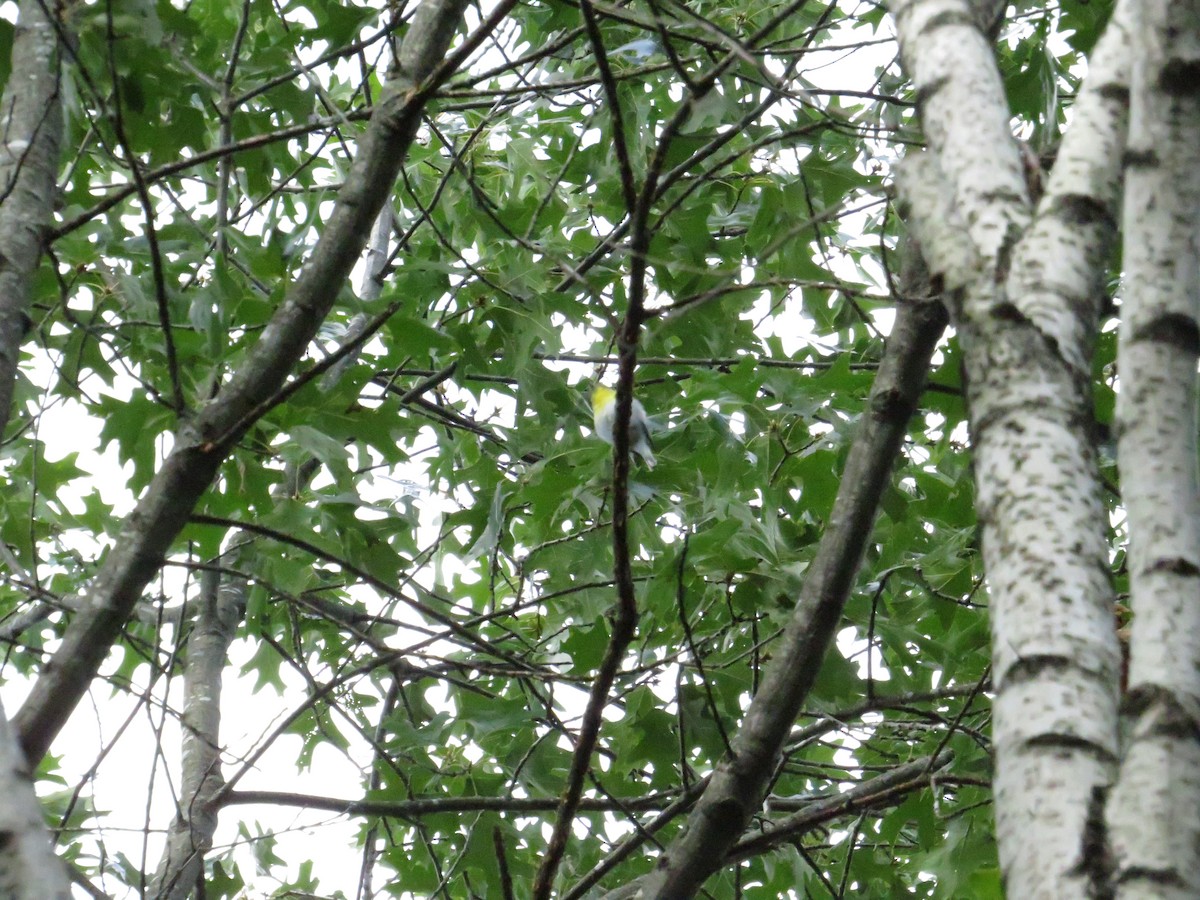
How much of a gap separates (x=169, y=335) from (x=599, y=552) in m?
1.40

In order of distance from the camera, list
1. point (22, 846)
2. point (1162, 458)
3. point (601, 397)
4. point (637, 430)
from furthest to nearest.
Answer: point (601, 397)
point (637, 430)
point (1162, 458)
point (22, 846)

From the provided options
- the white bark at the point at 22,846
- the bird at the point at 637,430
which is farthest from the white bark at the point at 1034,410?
the bird at the point at 637,430

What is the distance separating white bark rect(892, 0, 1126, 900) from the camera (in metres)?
0.83

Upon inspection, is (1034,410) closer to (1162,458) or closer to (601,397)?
(1162,458)

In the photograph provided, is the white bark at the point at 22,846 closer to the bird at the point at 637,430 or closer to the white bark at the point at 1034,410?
the white bark at the point at 1034,410

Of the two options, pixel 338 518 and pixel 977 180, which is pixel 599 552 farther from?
pixel 977 180

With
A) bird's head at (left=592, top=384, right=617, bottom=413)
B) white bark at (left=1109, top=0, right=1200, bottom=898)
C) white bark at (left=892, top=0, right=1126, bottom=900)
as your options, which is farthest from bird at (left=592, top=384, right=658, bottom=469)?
white bark at (left=1109, top=0, right=1200, bottom=898)

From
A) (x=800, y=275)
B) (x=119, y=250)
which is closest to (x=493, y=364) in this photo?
(x=800, y=275)

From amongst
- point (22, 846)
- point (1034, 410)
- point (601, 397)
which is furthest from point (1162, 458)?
point (601, 397)

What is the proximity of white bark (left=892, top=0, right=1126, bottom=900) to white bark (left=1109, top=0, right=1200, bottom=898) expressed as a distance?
1.7 inches

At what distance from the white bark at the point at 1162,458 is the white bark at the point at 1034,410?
0.14 feet

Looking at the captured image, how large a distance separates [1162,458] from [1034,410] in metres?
0.11

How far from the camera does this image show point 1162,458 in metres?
0.89

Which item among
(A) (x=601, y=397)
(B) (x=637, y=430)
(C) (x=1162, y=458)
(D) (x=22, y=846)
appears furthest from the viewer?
(A) (x=601, y=397)
